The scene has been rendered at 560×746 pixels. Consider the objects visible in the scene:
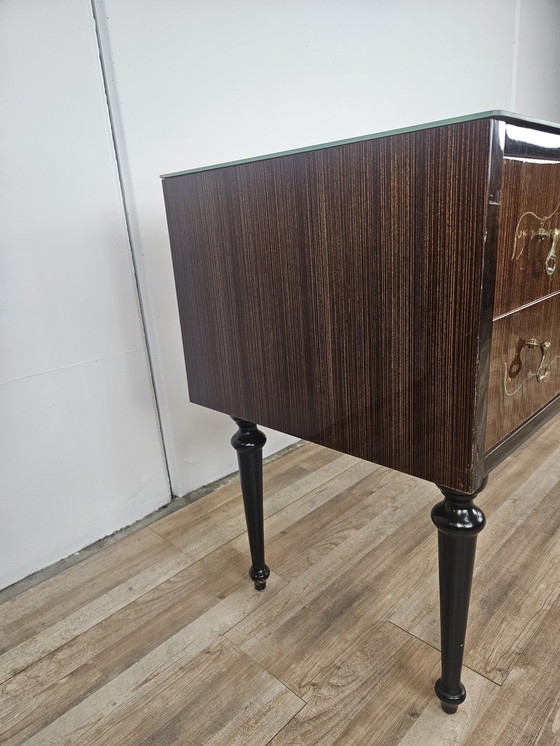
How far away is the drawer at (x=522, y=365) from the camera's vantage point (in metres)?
0.58

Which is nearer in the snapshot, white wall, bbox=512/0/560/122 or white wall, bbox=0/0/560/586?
white wall, bbox=0/0/560/586

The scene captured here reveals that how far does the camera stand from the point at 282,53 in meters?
1.30

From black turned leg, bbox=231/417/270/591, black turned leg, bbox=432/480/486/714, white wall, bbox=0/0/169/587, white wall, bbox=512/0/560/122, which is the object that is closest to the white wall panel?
white wall, bbox=0/0/169/587

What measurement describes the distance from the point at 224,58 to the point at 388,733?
1.32 meters

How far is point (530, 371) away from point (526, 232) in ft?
0.59

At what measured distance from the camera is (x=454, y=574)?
644 mm

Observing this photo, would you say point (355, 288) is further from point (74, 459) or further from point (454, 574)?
point (74, 459)

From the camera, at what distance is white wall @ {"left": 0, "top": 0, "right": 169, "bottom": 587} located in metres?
0.94

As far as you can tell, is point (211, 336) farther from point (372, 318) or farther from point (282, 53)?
point (282, 53)

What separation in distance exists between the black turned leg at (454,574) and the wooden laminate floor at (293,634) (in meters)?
0.06

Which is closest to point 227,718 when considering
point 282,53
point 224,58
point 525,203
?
point 525,203

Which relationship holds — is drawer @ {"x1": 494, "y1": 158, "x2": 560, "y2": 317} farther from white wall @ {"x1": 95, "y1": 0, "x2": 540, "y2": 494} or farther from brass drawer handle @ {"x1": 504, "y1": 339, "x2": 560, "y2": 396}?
white wall @ {"x1": 95, "y1": 0, "x2": 540, "y2": 494}

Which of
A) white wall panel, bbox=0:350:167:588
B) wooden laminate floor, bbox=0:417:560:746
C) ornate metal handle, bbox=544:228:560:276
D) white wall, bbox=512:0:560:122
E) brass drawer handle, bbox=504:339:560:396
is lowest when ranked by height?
wooden laminate floor, bbox=0:417:560:746

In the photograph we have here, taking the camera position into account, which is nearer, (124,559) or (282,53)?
(124,559)
